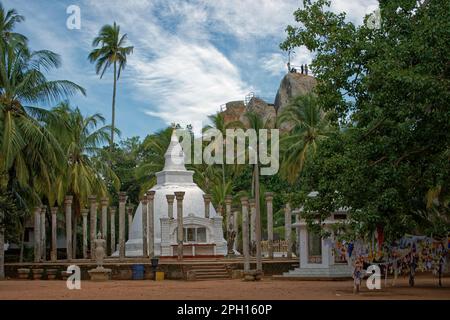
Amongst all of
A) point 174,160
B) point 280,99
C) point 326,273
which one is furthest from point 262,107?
point 326,273

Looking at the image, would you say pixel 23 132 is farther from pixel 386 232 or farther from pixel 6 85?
pixel 386 232

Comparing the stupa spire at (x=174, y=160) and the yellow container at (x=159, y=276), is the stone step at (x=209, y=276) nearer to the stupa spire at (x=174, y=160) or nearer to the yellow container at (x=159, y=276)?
the yellow container at (x=159, y=276)

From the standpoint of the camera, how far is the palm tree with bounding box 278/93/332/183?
1537 inches

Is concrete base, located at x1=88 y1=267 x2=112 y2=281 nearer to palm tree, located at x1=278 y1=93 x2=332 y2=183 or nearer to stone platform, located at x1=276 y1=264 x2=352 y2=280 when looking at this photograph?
stone platform, located at x1=276 y1=264 x2=352 y2=280

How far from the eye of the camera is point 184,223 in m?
36.8

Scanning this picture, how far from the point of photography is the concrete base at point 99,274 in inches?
1112

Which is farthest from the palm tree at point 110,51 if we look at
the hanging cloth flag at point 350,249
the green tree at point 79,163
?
the hanging cloth flag at point 350,249

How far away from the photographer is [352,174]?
1692 cm

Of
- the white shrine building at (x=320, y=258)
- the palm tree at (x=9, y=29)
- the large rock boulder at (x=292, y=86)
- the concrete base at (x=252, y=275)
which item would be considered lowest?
the concrete base at (x=252, y=275)

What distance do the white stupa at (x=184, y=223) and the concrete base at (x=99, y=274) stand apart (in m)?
8.00

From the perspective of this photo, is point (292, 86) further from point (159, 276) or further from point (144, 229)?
point (159, 276)

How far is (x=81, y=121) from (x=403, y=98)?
29.0 m
